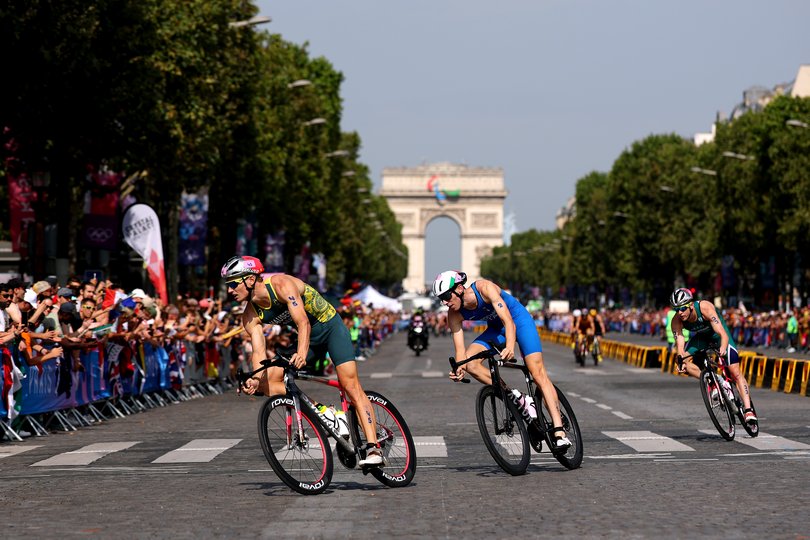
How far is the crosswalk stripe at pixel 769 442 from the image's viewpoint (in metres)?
14.9

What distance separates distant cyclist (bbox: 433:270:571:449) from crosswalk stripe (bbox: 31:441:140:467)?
12.7ft

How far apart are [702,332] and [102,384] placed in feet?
27.9

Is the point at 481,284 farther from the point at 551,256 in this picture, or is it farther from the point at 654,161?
→ the point at 551,256

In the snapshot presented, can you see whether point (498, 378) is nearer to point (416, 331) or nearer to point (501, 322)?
point (501, 322)

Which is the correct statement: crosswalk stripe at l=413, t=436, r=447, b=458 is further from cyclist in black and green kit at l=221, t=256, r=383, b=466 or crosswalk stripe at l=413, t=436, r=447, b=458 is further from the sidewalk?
the sidewalk

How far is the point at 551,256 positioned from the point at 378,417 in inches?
7098

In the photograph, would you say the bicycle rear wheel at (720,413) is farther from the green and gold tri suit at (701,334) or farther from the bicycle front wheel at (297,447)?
the bicycle front wheel at (297,447)

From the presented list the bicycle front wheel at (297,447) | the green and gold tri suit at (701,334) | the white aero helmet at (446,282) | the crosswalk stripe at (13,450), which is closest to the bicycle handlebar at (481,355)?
the white aero helmet at (446,282)

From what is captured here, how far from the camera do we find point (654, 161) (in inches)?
3957

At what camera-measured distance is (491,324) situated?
12484mm

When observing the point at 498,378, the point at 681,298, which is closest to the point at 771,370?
the point at 681,298

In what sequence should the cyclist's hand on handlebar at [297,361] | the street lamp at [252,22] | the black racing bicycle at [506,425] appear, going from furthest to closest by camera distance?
the street lamp at [252,22] → the black racing bicycle at [506,425] → the cyclist's hand on handlebar at [297,361]

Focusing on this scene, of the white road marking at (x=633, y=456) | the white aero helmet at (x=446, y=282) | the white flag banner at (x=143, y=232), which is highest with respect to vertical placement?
the white flag banner at (x=143, y=232)

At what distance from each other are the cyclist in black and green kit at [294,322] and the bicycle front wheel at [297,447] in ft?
0.59
